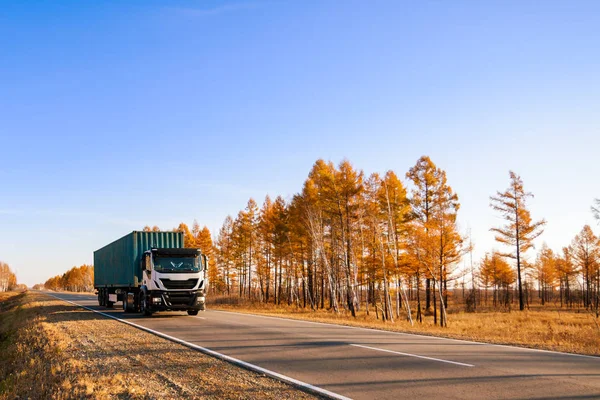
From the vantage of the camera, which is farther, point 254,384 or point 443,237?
point 443,237

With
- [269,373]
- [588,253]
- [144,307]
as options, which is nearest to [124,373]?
[269,373]

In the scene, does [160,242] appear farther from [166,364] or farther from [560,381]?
[560,381]

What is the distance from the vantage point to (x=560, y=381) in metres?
7.14

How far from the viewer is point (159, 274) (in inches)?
786

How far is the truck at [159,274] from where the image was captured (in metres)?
20.0

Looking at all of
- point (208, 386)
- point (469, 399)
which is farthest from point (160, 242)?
point (469, 399)

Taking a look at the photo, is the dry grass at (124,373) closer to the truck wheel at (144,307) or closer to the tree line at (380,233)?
the truck wheel at (144,307)

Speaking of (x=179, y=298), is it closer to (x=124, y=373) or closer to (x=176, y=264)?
→ (x=176, y=264)

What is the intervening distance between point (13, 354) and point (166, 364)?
26.3 feet

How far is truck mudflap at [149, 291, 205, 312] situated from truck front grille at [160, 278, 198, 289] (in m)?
0.22

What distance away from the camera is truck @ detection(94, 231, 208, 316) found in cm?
1995

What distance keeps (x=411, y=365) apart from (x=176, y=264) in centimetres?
1416

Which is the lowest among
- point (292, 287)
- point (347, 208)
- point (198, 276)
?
point (292, 287)

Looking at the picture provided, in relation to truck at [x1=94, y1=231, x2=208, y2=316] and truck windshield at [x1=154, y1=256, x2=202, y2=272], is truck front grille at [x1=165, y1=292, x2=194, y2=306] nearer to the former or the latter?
truck at [x1=94, y1=231, x2=208, y2=316]
